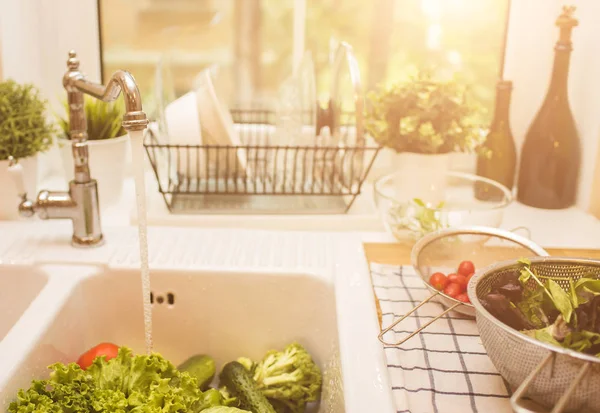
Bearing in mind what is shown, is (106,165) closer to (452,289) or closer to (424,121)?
(424,121)

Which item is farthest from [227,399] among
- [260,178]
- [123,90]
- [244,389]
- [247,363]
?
[260,178]

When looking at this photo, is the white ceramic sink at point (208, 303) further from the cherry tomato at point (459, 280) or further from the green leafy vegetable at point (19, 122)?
the green leafy vegetable at point (19, 122)

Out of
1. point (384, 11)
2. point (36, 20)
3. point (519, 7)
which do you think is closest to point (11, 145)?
point (36, 20)

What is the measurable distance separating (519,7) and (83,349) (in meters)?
1.17

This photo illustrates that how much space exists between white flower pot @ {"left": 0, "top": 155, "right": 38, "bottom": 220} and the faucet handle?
5 centimetres

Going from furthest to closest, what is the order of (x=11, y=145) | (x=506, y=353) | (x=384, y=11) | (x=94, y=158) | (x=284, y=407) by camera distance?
(x=384, y=11) → (x=94, y=158) → (x=11, y=145) → (x=284, y=407) → (x=506, y=353)

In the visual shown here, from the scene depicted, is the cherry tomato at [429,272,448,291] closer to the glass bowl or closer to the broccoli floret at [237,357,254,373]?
the glass bowl

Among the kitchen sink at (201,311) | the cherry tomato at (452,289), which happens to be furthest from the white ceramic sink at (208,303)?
the cherry tomato at (452,289)

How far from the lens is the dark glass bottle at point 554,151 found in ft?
4.40

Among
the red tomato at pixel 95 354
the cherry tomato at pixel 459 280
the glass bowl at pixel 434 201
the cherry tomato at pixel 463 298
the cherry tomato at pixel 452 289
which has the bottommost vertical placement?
the red tomato at pixel 95 354

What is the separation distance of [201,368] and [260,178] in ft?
1.50

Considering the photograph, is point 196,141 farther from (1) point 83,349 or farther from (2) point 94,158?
(1) point 83,349

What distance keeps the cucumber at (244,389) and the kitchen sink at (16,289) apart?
331 millimetres

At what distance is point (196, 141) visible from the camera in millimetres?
1250
